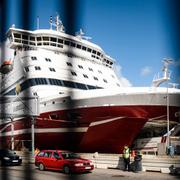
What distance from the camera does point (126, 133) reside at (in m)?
18.3

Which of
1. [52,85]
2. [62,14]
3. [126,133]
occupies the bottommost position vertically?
[126,133]

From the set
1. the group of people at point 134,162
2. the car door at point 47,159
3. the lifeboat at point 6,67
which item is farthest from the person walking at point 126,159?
the lifeboat at point 6,67

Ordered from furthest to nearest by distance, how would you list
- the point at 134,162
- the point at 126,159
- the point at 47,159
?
the point at 47,159, the point at 126,159, the point at 134,162

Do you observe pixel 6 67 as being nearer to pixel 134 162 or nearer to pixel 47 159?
pixel 134 162

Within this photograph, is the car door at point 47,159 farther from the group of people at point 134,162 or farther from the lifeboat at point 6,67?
the lifeboat at point 6,67

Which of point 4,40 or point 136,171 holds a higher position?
point 4,40

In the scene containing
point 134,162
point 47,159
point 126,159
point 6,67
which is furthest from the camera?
point 47,159

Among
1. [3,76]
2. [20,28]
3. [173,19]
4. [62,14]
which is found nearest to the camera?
[173,19]

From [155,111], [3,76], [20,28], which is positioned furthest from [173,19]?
[155,111]

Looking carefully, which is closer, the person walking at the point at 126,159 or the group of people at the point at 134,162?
the group of people at the point at 134,162

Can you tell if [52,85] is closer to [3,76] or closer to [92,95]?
[92,95]

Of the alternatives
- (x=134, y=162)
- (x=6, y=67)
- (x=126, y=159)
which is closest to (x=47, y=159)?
(x=126, y=159)

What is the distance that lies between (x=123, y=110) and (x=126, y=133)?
3.72ft

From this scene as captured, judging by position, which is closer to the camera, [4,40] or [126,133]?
[4,40]
